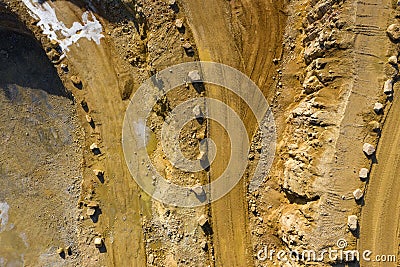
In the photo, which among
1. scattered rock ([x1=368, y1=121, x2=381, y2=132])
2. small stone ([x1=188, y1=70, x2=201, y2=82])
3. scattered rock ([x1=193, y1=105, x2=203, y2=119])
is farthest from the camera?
scattered rock ([x1=193, y1=105, x2=203, y2=119])

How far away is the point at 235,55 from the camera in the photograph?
13.9m

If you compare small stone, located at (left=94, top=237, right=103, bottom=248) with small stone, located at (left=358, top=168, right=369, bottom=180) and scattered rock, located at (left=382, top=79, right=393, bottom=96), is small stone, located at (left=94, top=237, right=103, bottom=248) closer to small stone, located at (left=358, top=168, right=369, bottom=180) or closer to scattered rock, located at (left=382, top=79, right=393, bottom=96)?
small stone, located at (left=358, top=168, right=369, bottom=180)

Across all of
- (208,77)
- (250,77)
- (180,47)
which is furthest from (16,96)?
(250,77)

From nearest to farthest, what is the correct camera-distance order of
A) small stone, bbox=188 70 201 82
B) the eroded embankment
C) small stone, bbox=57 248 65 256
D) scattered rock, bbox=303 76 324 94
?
1. scattered rock, bbox=303 76 324 94
2. small stone, bbox=188 70 201 82
3. small stone, bbox=57 248 65 256
4. the eroded embankment

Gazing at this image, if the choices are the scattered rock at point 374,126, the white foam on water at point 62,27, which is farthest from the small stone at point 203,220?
the white foam on water at point 62,27

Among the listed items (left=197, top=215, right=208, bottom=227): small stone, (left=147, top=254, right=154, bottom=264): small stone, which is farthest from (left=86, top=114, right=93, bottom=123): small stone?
(left=197, top=215, right=208, bottom=227): small stone

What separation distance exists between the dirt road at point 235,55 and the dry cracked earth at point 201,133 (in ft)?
0.15

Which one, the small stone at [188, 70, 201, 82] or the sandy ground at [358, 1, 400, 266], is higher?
the small stone at [188, 70, 201, 82]

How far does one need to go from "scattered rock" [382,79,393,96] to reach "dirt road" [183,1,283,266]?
4.40 metres

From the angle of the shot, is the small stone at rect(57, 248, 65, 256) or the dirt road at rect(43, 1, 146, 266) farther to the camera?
the small stone at rect(57, 248, 65, 256)

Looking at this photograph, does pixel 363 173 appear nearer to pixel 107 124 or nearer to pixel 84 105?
pixel 107 124

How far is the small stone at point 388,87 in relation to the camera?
1119 centimetres

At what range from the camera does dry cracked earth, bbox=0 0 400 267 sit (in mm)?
11359

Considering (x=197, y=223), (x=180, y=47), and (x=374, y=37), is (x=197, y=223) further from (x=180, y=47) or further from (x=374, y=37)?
(x=374, y=37)
